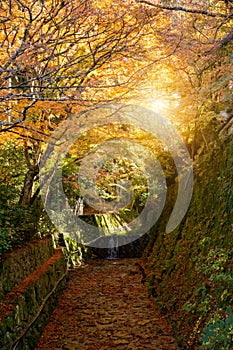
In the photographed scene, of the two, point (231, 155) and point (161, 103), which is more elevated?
point (161, 103)

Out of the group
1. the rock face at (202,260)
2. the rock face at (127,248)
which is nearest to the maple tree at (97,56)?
the rock face at (202,260)

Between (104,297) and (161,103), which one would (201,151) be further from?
(104,297)

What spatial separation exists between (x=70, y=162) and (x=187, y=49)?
167 inches

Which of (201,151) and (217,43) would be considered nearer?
Answer: (217,43)

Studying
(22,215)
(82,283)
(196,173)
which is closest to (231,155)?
(196,173)

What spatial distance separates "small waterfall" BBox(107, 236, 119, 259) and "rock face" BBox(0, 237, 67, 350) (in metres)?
6.44

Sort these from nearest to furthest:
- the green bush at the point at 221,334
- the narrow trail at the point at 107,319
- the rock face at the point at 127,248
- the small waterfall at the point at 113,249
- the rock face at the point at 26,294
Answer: the green bush at the point at 221,334
the rock face at the point at 26,294
the narrow trail at the point at 107,319
the rock face at the point at 127,248
the small waterfall at the point at 113,249

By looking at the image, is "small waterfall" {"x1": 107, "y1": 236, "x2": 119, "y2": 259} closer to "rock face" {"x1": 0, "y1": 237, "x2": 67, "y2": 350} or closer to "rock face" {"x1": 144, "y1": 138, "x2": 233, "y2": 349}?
"rock face" {"x1": 144, "y1": 138, "x2": 233, "y2": 349}

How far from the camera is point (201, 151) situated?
1027cm

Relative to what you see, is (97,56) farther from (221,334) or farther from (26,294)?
(221,334)

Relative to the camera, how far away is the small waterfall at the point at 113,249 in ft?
48.7

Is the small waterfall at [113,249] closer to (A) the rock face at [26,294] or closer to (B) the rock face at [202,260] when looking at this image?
(B) the rock face at [202,260]

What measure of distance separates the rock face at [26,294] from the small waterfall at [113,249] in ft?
21.1

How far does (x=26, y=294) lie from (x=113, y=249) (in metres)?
9.32
